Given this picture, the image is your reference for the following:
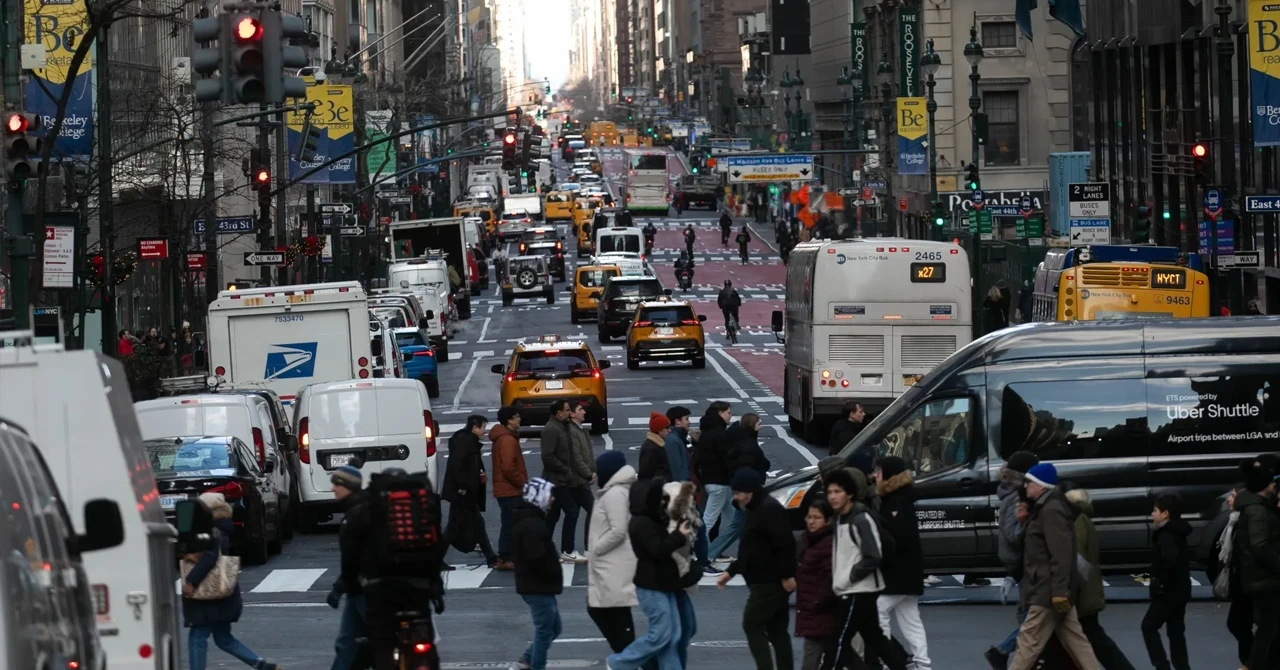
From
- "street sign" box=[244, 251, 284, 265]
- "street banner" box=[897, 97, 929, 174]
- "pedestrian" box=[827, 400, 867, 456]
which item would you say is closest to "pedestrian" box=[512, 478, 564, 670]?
"pedestrian" box=[827, 400, 867, 456]

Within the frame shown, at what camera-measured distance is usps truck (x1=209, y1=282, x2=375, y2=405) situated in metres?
31.9

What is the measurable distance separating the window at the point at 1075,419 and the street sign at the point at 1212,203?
1889 centimetres

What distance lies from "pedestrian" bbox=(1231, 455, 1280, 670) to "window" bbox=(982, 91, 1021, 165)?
6442 centimetres

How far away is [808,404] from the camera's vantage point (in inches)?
1265

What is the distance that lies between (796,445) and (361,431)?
10452mm

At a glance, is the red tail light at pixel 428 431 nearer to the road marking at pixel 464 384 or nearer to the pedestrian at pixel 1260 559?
the pedestrian at pixel 1260 559

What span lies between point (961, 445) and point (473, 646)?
4785mm

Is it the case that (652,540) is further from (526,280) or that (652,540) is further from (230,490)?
(526,280)

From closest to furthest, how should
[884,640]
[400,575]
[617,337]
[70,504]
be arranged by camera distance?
[70,504]
[400,575]
[884,640]
[617,337]

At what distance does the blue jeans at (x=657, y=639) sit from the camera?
12.6 m

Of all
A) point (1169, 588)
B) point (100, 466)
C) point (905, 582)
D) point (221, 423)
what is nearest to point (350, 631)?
Result: point (905, 582)

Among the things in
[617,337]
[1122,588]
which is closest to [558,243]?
[617,337]

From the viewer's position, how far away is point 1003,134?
252ft

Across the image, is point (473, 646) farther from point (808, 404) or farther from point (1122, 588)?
point (808, 404)
